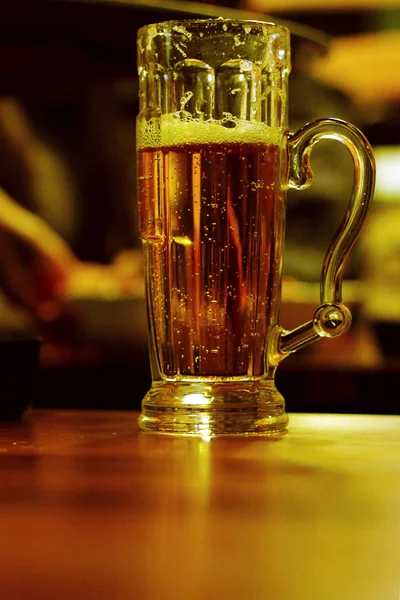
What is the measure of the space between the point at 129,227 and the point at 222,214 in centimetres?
215

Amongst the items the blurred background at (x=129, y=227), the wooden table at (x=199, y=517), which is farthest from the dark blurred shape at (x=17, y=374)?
the blurred background at (x=129, y=227)

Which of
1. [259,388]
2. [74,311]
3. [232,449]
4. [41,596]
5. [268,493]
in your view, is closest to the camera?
[41,596]

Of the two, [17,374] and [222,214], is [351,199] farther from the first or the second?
[17,374]

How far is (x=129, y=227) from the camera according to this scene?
2783 mm

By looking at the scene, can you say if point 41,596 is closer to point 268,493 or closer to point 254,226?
point 268,493

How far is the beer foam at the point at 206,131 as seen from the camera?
25.3 inches

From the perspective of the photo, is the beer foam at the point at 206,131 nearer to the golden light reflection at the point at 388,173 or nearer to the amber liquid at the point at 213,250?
the amber liquid at the point at 213,250

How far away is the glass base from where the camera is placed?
63 centimetres

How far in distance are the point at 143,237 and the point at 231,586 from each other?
40 centimetres

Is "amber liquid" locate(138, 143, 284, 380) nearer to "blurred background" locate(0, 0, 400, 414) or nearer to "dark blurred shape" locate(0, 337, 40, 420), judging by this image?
"dark blurred shape" locate(0, 337, 40, 420)

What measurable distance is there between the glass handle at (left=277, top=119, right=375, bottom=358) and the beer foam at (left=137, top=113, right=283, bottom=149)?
22 millimetres

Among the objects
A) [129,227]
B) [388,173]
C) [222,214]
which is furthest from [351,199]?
[129,227]

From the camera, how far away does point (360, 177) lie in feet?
2.15

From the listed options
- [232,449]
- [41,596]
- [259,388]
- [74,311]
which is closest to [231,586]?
[41,596]
